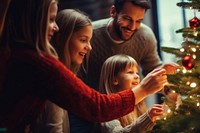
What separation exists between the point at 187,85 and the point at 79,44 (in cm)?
64

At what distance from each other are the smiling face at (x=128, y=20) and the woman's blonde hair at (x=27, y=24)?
760mm

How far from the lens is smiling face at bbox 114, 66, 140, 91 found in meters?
2.00

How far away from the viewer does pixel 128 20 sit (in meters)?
2.15

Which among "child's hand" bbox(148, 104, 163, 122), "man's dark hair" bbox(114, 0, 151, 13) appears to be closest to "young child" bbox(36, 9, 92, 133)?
"man's dark hair" bbox(114, 0, 151, 13)

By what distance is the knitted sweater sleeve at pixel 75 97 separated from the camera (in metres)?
1.41

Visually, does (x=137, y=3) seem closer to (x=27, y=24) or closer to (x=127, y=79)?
(x=127, y=79)

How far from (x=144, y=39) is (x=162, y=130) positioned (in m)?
0.94

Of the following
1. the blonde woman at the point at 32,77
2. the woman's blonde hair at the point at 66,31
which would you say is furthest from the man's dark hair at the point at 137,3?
the blonde woman at the point at 32,77

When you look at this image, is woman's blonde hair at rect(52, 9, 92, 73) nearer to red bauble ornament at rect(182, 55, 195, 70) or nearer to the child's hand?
the child's hand

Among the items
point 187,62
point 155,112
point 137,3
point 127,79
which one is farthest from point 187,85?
point 137,3

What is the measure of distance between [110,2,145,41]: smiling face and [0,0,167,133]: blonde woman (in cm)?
72

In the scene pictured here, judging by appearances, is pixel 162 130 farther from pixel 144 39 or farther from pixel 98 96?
pixel 144 39

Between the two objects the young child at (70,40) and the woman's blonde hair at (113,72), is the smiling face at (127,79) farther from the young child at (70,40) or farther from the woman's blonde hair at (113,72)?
the young child at (70,40)

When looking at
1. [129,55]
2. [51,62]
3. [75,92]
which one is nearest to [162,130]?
[75,92]
